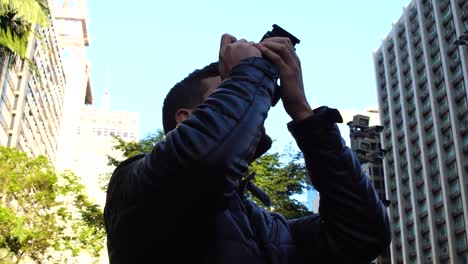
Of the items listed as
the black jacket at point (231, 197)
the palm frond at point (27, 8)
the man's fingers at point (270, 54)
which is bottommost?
the black jacket at point (231, 197)

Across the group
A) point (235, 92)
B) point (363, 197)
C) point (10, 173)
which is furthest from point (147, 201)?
point (10, 173)

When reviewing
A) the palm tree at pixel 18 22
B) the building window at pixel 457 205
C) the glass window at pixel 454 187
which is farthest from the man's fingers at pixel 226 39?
the glass window at pixel 454 187

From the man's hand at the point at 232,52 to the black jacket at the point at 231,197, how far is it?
3 cm

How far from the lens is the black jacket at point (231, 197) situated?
3.68 feet

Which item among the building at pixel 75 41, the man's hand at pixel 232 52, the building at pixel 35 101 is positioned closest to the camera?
the man's hand at pixel 232 52

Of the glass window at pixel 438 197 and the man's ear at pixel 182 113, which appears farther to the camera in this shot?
the glass window at pixel 438 197

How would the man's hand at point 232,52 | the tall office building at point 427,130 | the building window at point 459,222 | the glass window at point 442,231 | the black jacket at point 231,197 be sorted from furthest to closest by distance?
the glass window at point 442,231
the tall office building at point 427,130
the building window at point 459,222
the man's hand at point 232,52
the black jacket at point 231,197

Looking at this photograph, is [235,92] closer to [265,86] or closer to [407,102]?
[265,86]

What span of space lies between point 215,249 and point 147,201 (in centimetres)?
21

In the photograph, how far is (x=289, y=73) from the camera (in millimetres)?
1338

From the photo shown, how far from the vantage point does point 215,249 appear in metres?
1.28

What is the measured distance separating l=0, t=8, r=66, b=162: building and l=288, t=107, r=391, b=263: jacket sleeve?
2941 centimetres

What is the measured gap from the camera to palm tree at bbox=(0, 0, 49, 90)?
30.2 ft

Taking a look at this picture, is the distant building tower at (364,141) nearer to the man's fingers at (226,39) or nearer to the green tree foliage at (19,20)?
the green tree foliage at (19,20)
